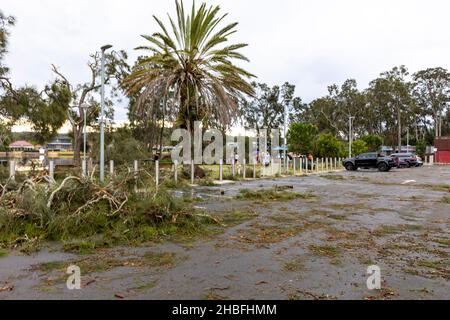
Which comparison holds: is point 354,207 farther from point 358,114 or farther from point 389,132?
point 389,132

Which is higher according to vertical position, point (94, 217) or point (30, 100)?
point (30, 100)

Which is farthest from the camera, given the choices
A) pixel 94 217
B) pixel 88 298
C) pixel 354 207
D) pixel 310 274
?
pixel 354 207

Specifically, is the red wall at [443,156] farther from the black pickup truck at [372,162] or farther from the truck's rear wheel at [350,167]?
the truck's rear wheel at [350,167]

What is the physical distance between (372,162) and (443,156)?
42601mm

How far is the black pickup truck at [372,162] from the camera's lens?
112ft

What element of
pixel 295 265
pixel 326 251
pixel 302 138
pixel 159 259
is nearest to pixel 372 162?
pixel 302 138

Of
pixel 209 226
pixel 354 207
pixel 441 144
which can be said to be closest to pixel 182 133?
pixel 354 207

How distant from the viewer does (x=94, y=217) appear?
675 cm

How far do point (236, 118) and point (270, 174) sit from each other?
778 cm

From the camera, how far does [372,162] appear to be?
34562mm

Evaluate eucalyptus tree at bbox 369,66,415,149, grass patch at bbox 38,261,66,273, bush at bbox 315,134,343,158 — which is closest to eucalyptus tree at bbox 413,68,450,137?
eucalyptus tree at bbox 369,66,415,149

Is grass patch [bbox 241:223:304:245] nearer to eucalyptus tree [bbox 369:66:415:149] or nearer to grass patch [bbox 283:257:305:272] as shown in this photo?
grass patch [bbox 283:257:305:272]

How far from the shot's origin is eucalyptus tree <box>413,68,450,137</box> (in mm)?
74562

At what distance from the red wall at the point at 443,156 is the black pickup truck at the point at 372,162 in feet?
132
